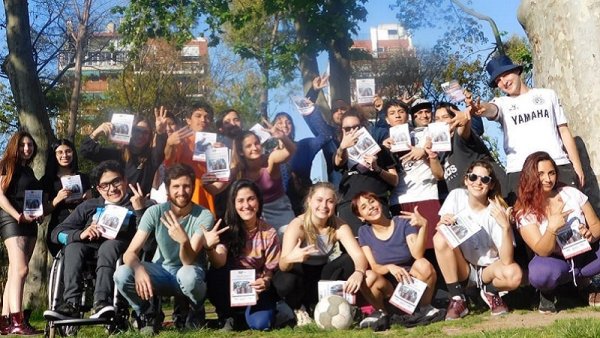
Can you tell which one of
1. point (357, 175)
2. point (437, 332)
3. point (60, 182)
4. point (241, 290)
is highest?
point (60, 182)

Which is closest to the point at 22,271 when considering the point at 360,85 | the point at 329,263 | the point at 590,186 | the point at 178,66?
the point at 329,263

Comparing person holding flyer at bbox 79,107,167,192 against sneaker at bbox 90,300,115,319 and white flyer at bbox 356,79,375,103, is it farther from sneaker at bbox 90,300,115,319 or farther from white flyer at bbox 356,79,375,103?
white flyer at bbox 356,79,375,103

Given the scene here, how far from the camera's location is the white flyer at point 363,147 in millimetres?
7203

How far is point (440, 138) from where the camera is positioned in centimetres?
707

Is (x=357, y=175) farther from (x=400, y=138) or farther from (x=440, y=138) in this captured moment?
(x=440, y=138)

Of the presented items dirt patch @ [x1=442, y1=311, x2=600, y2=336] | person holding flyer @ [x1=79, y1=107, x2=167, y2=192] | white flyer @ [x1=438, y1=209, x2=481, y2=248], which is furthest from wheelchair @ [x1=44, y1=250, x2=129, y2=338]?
white flyer @ [x1=438, y1=209, x2=481, y2=248]

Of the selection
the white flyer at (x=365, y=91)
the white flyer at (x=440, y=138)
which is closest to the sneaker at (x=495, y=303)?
the white flyer at (x=440, y=138)

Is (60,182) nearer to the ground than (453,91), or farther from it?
nearer to the ground

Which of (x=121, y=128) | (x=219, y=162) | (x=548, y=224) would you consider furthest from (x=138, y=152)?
(x=548, y=224)

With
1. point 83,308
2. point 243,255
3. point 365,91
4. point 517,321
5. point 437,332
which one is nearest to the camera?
point 437,332

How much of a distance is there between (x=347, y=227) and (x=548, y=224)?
1.68 m

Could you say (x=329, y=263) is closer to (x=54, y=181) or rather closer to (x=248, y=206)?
(x=248, y=206)

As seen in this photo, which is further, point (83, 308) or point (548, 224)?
point (83, 308)

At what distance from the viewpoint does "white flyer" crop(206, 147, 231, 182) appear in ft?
24.8
